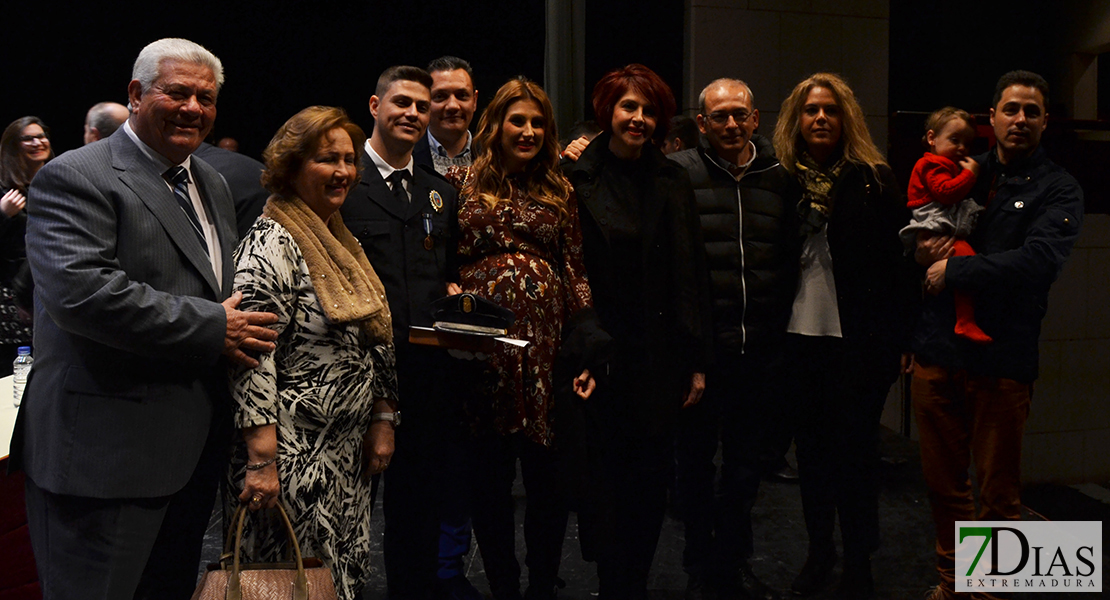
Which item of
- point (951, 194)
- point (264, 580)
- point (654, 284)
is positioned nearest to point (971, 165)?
point (951, 194)

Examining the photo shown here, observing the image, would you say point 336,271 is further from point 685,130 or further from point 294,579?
point 685,130

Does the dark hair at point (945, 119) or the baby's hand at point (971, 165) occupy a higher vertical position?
the dark hair at point (945, 119)

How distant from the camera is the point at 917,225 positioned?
277 cm

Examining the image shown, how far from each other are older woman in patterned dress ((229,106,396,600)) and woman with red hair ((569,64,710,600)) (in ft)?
2.41

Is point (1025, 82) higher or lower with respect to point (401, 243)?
higher

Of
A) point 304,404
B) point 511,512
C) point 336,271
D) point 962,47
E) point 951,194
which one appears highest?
point 962,47

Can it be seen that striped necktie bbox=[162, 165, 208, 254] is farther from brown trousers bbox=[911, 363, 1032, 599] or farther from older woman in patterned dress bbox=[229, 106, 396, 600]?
brown trousers bbox=[911, 363, 1032, 599]

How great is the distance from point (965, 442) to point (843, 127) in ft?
3.60

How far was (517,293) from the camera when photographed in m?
2.31

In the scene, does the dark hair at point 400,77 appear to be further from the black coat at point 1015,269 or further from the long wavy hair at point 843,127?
the black coat at point 1015,269

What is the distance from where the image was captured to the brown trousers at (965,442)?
2.61 meters

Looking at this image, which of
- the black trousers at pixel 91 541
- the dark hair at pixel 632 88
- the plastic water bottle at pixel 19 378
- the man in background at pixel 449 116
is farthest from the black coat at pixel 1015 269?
the plastic water bottle at pixel 19 378

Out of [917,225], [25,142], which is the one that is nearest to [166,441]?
[917,225]

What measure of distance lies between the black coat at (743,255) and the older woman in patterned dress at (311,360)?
1.16m
